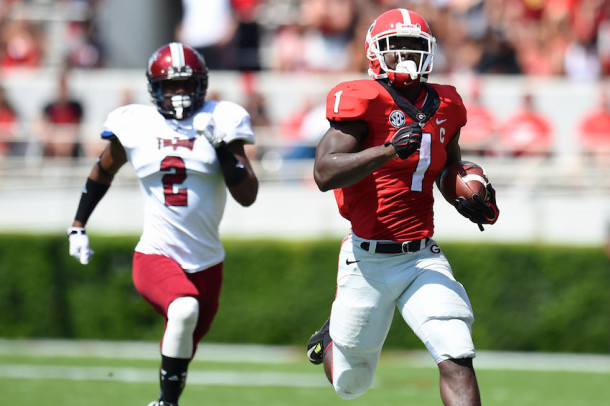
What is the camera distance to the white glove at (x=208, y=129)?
6.09 meters

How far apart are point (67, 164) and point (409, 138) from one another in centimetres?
783

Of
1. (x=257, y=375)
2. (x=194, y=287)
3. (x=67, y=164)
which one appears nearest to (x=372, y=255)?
(x=194, y=287)

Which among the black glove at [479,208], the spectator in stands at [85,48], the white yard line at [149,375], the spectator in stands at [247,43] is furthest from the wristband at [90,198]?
A: the spectator in stands at [247,43]

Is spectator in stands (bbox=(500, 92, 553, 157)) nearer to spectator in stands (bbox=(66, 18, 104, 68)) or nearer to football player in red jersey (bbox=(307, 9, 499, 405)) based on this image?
spectator in stands (bbox=(66, 18, 104, 68))

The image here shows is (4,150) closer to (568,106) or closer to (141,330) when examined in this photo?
(141,330)

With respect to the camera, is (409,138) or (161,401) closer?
(409,138)

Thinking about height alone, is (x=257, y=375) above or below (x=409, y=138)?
below

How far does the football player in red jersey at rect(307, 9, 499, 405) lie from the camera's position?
5.11 metres

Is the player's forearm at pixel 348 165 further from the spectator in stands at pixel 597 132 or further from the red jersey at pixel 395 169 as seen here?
the spectator in stands at pixel 597 132

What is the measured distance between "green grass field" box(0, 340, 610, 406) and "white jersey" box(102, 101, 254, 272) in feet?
7.61

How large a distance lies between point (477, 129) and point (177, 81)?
20.1 ft

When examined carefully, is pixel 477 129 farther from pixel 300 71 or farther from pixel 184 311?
pixel 184 311

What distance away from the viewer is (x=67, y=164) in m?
12.1

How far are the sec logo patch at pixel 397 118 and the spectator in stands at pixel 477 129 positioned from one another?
21.1ft
